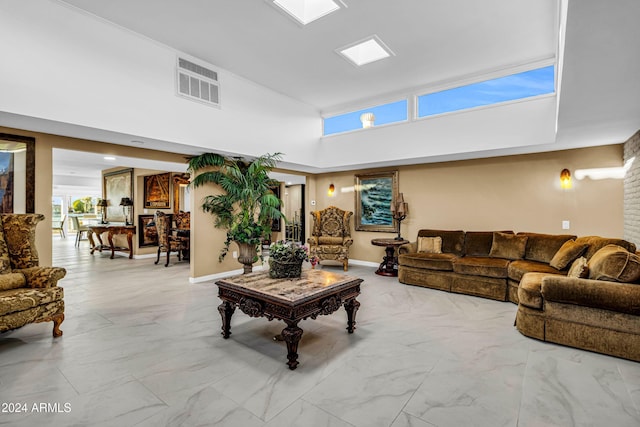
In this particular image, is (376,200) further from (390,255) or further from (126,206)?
(126,206)

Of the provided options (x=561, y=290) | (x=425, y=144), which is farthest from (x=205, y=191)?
(x=561, y=290)

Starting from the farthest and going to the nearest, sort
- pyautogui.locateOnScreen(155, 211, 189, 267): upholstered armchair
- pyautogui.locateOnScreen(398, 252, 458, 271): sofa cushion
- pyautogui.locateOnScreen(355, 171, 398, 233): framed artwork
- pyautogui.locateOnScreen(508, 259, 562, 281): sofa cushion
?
pyautogui.locateOnScreen(155, 211, 189, 267): upholstered armchair < pyautogui.locateOnScreen(355, 171, 398, 233): framed artwork < pyautogui.locateOnScreen(398, 252, 458, 271): sofa cushion < pyautogui.locateOnScreen(508, 259, 562, 281): sofa cushion

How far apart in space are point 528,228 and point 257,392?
4979 mm

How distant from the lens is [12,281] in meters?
2.86

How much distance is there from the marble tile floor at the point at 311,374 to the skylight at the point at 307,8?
338 cm

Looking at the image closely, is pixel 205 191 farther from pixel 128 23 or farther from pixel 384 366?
pixel 384 366

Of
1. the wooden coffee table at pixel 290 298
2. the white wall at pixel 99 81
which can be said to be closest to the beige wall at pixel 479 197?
the white wall at pixel 99 81

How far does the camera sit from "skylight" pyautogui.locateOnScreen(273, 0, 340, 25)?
10.5ft

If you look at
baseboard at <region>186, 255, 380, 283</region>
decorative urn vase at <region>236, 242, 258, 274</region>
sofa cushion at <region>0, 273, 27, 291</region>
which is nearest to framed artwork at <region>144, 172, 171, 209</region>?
baseboard at <region>186, 255, 380, 283</region>

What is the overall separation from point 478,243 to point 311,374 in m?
3.86

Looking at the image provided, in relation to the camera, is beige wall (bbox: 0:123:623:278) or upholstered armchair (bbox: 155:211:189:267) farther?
upholstered armchair (bbox: 155:211:189:267)

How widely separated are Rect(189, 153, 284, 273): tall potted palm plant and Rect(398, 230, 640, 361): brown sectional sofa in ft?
9.77

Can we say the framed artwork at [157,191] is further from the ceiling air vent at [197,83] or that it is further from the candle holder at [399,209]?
the candle holder at [399,209]

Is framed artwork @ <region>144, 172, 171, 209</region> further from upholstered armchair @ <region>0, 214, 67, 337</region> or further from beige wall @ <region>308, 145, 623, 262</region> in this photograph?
beige wall @ <region>308, 145, 623, 262</region>
